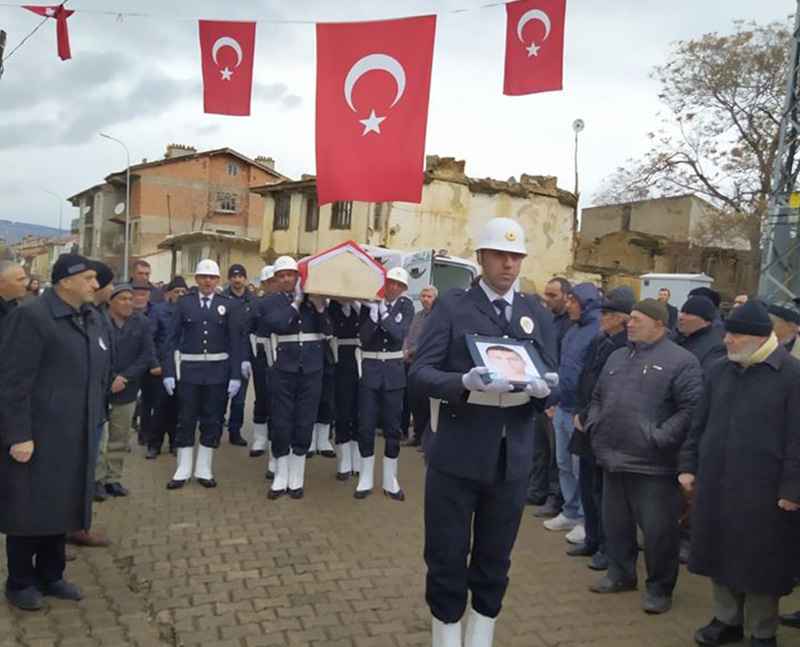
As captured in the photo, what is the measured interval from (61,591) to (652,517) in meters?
3.80

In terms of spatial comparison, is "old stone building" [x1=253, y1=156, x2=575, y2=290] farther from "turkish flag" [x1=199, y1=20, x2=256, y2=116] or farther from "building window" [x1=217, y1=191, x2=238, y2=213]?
"turkish flag" [x1=199, y1=20, x2=256, y2=116]

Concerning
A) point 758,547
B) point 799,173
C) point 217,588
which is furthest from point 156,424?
point 799,173

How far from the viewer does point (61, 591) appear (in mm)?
4355

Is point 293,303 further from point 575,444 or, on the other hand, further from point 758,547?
point 758,547

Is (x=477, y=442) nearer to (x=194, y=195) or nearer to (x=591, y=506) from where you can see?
(x=591, y=506)

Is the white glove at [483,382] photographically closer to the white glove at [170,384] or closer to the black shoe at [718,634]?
the black shoe at [718,634]


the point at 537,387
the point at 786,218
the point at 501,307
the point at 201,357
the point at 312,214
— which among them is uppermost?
the point at 312,214

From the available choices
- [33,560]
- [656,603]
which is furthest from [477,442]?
[33,560]

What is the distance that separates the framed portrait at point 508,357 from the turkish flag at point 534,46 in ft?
14.7

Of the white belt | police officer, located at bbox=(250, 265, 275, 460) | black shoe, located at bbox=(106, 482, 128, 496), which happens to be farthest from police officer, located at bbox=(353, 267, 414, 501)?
black shoe, located at bbox=(106, 482, 128, 496)

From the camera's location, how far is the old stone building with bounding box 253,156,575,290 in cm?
2731

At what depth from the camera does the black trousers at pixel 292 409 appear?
22.0 ft

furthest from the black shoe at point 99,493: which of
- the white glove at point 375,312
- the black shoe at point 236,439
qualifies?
the white glove at point 375,312

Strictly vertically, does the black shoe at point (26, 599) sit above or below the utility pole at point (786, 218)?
below
